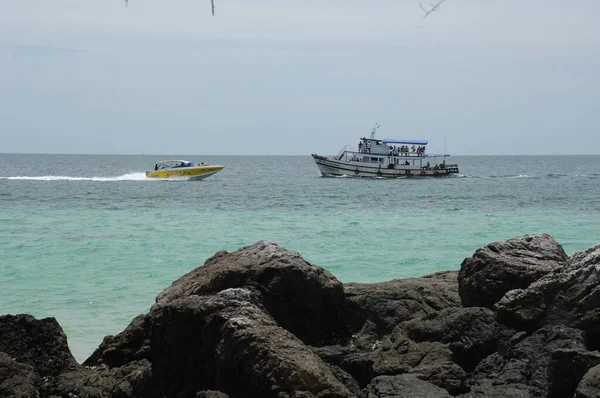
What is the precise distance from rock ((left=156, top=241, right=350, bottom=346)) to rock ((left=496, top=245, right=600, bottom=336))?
1.54 m

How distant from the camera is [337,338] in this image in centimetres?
A: 714

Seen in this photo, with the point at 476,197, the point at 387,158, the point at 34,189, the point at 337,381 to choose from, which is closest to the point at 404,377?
the point at 337,381

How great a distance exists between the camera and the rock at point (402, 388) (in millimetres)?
5242

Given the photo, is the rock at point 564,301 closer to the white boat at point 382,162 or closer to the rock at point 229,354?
the rock at point 229,354

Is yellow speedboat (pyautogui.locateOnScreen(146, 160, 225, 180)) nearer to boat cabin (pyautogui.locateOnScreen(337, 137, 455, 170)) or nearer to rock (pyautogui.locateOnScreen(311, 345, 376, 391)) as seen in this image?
boat cabin (pyautogui.locateOnScreen(337, 137, 455, 170))

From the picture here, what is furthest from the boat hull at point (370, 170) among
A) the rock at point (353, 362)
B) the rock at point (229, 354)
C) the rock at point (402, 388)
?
the rock at point (402, 388)

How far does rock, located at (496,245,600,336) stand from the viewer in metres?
5.83

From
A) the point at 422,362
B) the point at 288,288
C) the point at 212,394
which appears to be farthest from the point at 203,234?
the point at 212,394

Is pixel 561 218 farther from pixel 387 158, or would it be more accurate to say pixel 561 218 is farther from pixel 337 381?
pixel 387 158

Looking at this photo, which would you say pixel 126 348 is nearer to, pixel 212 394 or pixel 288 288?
pixel 288 288

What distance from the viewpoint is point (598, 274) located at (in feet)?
19.4

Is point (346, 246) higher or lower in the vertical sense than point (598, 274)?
lower

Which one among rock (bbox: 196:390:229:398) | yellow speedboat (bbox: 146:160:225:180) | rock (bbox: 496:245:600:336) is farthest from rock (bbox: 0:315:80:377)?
yellow speedboat (bbox: 146:160:225:180)

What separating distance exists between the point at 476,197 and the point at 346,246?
22030 mm
